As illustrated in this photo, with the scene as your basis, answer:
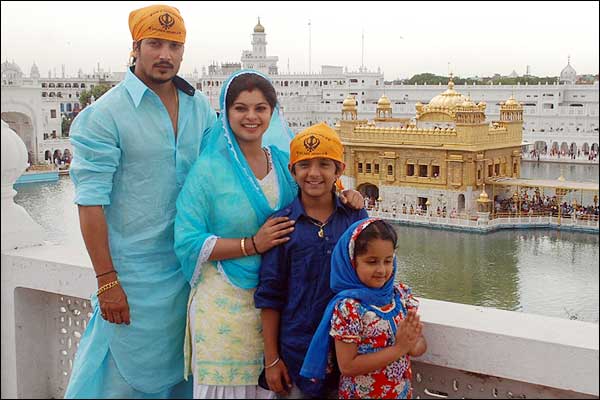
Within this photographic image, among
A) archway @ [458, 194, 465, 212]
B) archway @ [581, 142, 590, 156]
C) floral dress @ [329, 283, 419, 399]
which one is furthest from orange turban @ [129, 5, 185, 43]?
archway @ [581, 142, 590, 156]

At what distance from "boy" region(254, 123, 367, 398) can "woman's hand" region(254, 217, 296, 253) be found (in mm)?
11

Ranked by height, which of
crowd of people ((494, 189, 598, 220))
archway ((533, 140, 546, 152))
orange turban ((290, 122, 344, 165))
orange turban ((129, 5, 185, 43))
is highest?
archway ((533, 140, 546, 152))

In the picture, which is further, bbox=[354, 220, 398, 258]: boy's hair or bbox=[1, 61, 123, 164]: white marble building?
bbox=[1, 61, 123, 164]: white marble building

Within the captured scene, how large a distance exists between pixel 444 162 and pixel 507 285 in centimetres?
400

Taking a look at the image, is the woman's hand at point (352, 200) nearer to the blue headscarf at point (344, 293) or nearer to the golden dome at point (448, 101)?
the blue headscarf at point (344, 293)

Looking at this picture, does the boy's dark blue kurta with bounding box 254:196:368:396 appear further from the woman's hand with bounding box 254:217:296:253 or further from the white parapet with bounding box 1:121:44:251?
the white parapet with bounding box 1:121:44:251

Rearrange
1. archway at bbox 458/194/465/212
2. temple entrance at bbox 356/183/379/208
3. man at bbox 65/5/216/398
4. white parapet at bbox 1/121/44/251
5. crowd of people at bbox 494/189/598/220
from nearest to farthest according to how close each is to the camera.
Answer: man at bbox 65/5/216/398 → white parapet at bbox 1/121/44/251 → crowd of people at bbox 494/189/598/220 → archway at bbox 458/194/465/212 → temple entrance at bbox 356/183/379/208

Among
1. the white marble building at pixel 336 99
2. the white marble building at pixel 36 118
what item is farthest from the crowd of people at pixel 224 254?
the white marble building at pixel 336 99

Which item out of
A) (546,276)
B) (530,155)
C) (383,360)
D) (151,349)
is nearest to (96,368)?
(151,349)

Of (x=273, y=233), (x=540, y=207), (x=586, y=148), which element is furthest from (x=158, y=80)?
(x=586, y=148)

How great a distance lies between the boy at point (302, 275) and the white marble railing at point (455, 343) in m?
0.18

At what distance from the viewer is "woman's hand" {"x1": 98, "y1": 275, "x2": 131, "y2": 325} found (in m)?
1.14

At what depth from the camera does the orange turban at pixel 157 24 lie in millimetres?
1132

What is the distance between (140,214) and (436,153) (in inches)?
427
